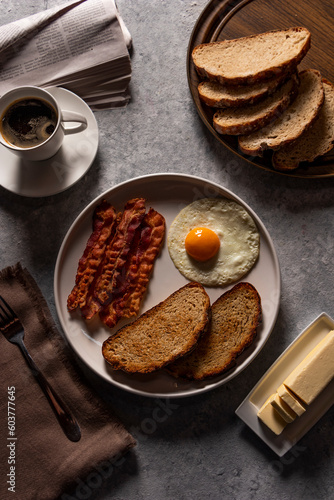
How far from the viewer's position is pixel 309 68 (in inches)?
98.7

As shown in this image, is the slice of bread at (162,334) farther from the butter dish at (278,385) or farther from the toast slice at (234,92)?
the toast slice at (234,92)

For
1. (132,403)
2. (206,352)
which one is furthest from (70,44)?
(132,403)

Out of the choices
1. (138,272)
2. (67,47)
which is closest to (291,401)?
(138,272)

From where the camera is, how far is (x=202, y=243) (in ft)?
7.86

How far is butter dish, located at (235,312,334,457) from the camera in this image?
2.34 m

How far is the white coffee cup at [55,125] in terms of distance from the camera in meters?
2.27

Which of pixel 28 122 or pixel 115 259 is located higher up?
pixel 28 122

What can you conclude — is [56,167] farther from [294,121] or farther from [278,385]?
[278,385]

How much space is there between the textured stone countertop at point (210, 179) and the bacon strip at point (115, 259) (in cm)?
25

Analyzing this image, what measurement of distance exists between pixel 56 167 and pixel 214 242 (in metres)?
0.95

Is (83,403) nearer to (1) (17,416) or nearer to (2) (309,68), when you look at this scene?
(1) (17,416)

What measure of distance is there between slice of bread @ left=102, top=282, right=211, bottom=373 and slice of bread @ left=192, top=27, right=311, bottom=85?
3.75ft

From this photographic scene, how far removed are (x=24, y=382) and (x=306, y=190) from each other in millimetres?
1908

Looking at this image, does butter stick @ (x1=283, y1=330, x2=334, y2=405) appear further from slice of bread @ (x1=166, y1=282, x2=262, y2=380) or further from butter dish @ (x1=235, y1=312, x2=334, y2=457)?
slice of bread @ (x1=166, y1=282, x2=262, y2=380)
